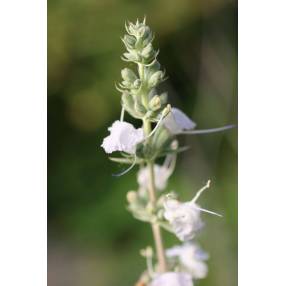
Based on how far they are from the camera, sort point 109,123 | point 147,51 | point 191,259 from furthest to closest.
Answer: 1. point 109,123
2. point 191,259
3. point 147,51

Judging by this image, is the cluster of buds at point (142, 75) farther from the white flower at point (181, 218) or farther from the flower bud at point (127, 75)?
the white flower at point (181, 218)

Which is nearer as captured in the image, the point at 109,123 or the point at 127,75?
the point at 127,75

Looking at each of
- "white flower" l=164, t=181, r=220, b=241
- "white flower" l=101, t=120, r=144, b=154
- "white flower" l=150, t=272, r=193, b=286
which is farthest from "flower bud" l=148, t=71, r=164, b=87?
"white flower" l=150, t=272, r=193, b=286

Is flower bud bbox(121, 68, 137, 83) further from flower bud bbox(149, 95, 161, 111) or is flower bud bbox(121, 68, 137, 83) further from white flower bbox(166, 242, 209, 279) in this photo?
white flower bbox(166, 242, 209, 279)

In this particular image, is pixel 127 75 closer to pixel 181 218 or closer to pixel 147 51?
pixel 147 51

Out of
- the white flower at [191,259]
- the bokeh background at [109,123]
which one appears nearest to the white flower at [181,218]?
the white flower at [191,259]

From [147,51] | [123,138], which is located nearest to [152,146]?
[123,138]

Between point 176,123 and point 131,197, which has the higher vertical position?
point 176,123
